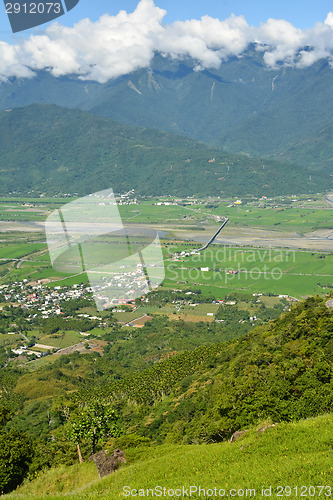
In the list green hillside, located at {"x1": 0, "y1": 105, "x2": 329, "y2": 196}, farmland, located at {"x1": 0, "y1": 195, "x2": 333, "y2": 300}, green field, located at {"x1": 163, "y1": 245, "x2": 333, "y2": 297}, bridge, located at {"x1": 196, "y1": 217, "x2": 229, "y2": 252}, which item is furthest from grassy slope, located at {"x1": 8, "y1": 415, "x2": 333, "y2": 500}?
green hillside, located at {"x1": 0, "y1": 105, "x2": 329, "y2": 196}

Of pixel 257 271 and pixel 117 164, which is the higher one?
pixel 117 164

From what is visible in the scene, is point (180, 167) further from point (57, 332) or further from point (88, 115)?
point (57, 332)

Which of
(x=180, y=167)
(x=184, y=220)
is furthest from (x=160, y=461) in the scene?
(x=180, y=167)

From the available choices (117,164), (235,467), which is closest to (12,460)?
(235,467)

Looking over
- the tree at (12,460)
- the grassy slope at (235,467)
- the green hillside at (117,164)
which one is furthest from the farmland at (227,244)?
the green hillside at (117,164)

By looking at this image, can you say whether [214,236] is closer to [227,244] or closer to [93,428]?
[227,244]

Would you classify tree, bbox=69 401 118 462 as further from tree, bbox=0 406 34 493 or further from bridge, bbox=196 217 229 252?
bridge, bbox=196 217 229 252

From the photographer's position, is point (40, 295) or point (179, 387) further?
point (40, 295)
